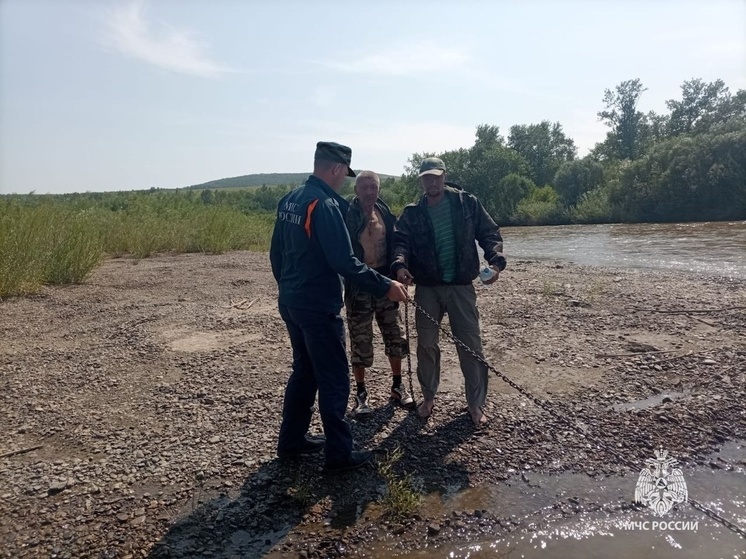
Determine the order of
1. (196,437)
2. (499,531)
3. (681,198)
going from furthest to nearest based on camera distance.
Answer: (681,198) → (196,437) → (499,531)

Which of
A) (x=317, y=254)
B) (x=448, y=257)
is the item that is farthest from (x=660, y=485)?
(x=317, y=254)

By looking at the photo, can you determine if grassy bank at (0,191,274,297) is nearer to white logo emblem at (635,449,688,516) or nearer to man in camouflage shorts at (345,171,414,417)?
man in camouflage shorts at (345,171,414,417)

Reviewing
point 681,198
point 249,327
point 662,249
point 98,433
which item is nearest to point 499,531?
point 98,433

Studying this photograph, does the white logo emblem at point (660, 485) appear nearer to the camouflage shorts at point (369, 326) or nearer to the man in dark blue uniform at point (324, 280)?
the man in dark blue uniform at point (324, 280)

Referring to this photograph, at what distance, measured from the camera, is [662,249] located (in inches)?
696

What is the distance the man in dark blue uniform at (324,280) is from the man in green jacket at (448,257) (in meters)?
0.84

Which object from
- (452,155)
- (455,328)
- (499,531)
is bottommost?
(499,531)

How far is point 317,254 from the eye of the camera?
3295mm

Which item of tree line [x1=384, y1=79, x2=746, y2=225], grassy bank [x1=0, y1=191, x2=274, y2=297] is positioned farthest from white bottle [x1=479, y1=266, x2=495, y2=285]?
tree line [x1=384, y1=79, x2=746, y2=225]

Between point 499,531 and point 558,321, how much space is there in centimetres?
462

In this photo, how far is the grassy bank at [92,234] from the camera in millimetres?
10078

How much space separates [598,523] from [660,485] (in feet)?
1.95

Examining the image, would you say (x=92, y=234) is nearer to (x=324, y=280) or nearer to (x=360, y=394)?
(x=360, y=394)

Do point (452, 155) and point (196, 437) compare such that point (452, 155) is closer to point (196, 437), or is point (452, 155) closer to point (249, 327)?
point (249, 327)
